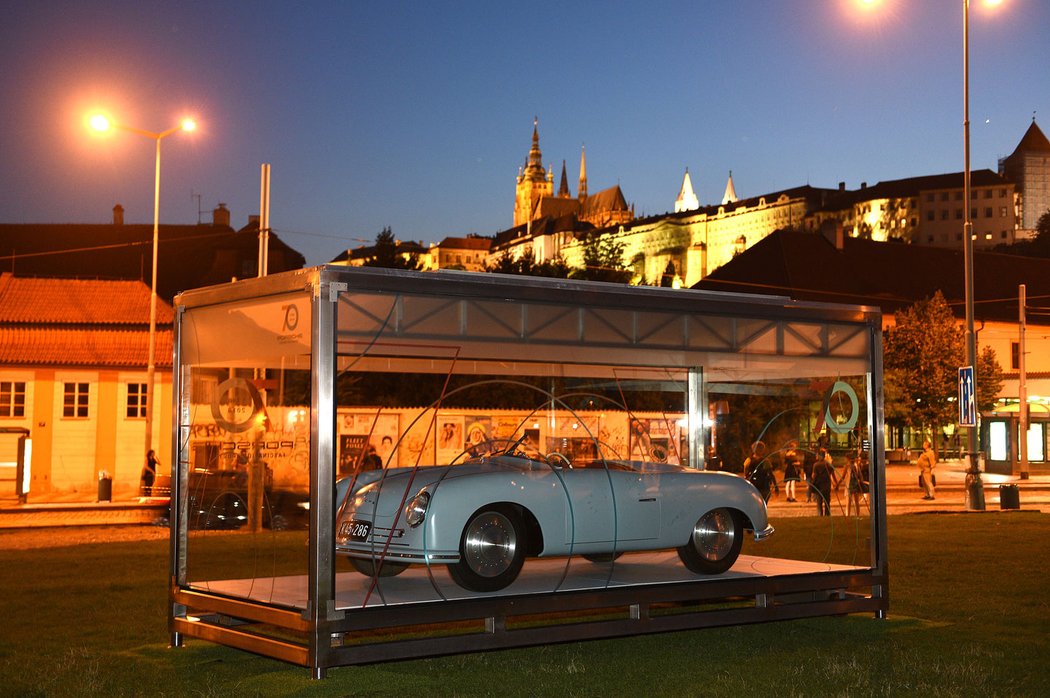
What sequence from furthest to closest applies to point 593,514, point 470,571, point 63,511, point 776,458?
point 63,511 → point 776,458 → point 593,514 → point 470,571

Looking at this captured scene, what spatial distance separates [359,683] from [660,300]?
156 inches

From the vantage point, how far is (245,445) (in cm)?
957

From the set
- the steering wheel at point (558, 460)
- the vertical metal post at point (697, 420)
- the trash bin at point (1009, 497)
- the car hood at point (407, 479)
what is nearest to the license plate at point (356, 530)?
the car hood at point (407, 479)

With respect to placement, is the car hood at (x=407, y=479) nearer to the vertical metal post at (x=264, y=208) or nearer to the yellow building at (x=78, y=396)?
the vertical metal post at (x=264, y=208)

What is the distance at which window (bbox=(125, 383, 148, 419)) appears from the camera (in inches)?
1542

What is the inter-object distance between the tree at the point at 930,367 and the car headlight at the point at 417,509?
179 feet

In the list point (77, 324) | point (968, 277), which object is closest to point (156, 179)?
point (77, 324)

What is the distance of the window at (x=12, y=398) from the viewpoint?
37969mm

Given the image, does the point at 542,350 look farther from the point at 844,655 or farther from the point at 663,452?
the point at 844,655

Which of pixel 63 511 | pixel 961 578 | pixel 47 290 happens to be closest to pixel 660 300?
pixel 961 578

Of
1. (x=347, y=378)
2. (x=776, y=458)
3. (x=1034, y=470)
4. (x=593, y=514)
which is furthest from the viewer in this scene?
(x=1034, y=470)

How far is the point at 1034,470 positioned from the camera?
46.7 m

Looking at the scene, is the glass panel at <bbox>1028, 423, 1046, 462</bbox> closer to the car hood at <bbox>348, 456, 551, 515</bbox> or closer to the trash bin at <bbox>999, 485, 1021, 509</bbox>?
the trash bin at <bbox>999, 485, 1021, 509</bbox>

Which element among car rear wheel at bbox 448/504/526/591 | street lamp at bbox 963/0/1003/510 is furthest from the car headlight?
street lamp at bbox 963/0/1003/510
